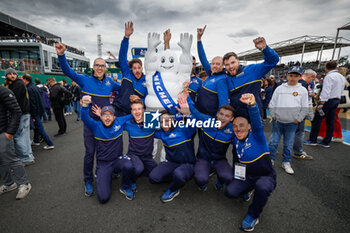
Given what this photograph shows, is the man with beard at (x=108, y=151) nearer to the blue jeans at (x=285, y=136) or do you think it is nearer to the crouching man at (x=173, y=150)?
the crouching man at (x=173, y=150)

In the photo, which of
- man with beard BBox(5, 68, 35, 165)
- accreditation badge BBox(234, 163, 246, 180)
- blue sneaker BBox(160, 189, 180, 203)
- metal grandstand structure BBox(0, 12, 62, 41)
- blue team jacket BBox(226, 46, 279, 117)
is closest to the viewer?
accreditation badge BBox(234, 163, 246, 180)

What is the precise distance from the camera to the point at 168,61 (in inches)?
107

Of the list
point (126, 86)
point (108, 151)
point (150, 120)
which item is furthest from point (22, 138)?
point (150, 120)

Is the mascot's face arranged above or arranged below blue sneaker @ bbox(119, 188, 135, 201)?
above

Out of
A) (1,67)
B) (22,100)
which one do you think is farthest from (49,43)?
(22,100)

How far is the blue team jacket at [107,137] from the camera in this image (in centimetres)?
260

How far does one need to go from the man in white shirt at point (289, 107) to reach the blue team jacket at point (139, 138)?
2338mm

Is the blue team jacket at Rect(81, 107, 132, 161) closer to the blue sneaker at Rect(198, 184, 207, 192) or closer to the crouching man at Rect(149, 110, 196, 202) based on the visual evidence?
the crouching man at Rect(149, 110, 196, 202)

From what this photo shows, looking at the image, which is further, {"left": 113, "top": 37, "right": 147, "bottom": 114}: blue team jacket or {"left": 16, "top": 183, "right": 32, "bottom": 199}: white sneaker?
{"left": 113, "top": 37, "right": 147, "bottom": 114}: blue team jacket

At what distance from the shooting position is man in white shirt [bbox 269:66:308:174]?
3000 mm

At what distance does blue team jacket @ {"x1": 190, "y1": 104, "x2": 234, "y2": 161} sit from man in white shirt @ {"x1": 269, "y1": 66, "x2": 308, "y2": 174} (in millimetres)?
1335

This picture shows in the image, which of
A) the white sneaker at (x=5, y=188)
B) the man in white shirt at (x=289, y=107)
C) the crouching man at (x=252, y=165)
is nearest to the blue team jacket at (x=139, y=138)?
the crouching man at (x=252, y=165)

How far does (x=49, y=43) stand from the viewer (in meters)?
27.0

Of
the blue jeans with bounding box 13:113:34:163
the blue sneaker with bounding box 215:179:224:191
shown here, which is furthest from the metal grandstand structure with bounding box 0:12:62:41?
the blue sneaker with bounding box 215:179:224:191
